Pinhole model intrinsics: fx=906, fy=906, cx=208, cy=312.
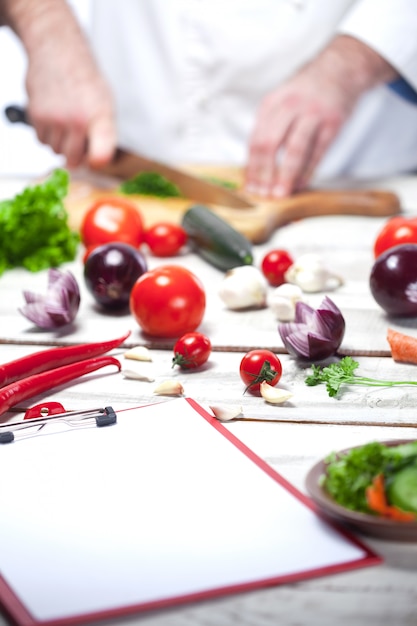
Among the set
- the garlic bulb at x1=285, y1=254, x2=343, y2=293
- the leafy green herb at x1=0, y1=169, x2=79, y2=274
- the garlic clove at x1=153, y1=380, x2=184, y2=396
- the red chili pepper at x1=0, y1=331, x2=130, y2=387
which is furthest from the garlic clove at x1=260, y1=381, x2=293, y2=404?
the leafy green herb at x1=0, y1=169, x2=79, y2=274

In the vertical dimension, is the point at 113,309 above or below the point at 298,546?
below

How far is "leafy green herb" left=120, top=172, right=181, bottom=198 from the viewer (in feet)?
9.55

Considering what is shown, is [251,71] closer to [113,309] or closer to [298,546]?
[113,309]

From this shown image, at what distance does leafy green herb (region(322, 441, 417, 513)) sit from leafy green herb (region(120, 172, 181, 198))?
1960mm

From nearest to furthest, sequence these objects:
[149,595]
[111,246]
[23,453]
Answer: [149,595] < [23,453] < [111,246]

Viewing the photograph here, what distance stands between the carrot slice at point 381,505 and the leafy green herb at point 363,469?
0.02 meters

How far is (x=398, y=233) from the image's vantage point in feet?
7.04

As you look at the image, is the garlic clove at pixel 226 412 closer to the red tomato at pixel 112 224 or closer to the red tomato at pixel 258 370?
the red tomato at pixel 258 370

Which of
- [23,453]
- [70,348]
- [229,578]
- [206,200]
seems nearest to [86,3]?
[206,200]

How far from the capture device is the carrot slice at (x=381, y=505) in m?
1.00

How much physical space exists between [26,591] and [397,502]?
1.36 ft

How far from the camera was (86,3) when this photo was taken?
231 inches

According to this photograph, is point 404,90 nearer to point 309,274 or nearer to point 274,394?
point 309,274

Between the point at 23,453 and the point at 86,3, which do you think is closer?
the point at 23,453
